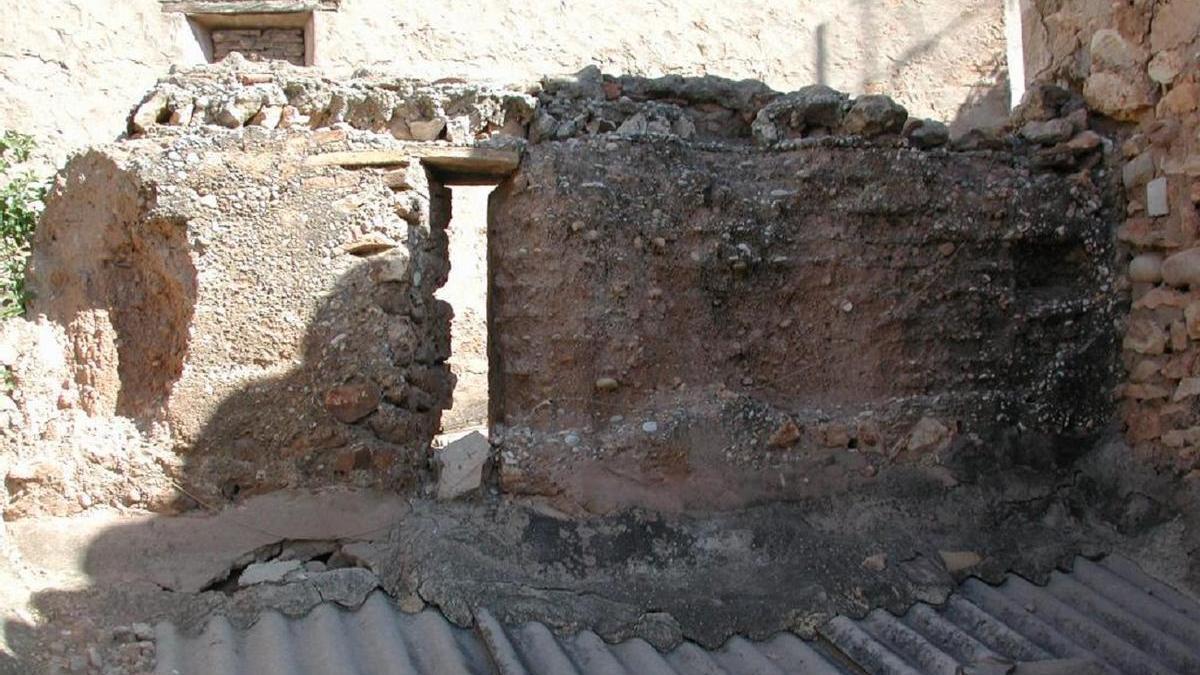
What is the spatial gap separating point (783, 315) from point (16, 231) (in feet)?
8.91

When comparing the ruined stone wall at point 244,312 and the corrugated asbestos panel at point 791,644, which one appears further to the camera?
the ruined stone wall at point 244,312

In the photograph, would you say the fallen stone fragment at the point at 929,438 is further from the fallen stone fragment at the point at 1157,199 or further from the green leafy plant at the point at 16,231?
the green leafy plant at the point at 16,231

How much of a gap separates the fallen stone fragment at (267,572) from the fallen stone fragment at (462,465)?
489 mm

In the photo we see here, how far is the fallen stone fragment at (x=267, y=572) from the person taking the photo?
3.23 meters

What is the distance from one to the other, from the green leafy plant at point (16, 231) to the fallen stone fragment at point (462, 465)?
4.72 feet

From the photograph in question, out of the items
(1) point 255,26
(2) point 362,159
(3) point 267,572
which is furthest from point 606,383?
(1) point 255,26

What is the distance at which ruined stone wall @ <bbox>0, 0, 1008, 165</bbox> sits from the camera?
24.3 feet

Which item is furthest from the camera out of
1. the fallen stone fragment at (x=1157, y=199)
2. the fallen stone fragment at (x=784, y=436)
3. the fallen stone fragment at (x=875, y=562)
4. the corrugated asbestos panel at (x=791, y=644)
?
the fallen stone fragment at (x=1157, y=199)

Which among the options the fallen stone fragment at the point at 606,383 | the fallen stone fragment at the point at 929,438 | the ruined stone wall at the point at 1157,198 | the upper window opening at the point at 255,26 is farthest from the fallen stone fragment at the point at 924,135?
the upper window opening at the point at 255,26

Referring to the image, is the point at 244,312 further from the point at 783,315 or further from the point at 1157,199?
the point at 1157,199

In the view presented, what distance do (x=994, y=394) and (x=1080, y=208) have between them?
734 mm

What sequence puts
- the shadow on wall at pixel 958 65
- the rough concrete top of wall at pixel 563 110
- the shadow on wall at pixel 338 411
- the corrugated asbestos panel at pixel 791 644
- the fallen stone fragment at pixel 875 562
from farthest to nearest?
the shadow on wall at pixel 958 65 < the rough concrete top of wall at pixel 563 110 < the fallen stone fragment at pixel 875 562 < the shadow on wall at pixel 338 411 < the corrugated asbestos panel at pixel 791 644

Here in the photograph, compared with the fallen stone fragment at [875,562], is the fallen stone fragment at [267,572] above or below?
above

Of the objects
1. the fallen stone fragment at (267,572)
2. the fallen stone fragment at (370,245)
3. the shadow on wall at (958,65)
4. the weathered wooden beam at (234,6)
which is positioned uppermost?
the weathered wooden beam at (234,6)
